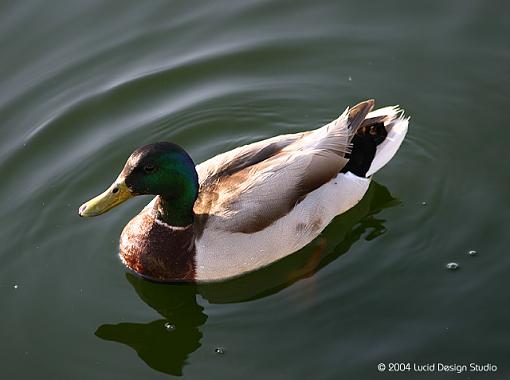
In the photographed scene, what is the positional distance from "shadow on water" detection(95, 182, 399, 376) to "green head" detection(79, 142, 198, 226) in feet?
2.55

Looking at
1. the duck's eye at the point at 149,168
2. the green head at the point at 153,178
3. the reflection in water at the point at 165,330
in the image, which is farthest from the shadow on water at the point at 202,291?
the duck's eye at the point at 149,168

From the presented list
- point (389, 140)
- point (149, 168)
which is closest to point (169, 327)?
point (149, 168)

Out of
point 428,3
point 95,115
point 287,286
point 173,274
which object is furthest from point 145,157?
point 428,3

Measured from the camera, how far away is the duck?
264 inches

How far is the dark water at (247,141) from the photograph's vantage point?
21.4ft

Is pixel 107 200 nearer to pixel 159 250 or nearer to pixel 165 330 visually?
pixel 159 250

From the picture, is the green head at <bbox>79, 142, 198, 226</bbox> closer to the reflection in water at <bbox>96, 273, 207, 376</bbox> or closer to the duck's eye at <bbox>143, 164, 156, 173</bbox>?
the duck's eye at <bbox>143, 164, 156, 173</bbox>

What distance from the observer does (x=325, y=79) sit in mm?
8633

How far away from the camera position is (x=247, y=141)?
827 cm

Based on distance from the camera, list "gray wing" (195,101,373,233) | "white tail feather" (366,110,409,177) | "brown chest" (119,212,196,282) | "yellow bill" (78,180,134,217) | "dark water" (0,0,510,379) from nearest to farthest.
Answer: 1. "dark water" (0,0,510,379)
2. "yellow bill" (78,180,134,217)
3. "gray wing" (195,101,373,233)
4. "brown chest" (119,212,196,282)
5. "white tail feather" (366,110,409,177)

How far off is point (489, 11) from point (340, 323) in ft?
12.9

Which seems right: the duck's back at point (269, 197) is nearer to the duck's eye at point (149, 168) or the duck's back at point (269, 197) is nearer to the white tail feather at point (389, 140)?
the white tail feather at point (389, 140)

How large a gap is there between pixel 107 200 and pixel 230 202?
874 millimetres

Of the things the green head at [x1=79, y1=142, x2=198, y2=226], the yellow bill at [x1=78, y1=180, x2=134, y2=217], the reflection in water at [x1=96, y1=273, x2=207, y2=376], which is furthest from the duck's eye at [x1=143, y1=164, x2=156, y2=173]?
the reflection in water at [x1=96, y1=273, x2=207, y2=376]
